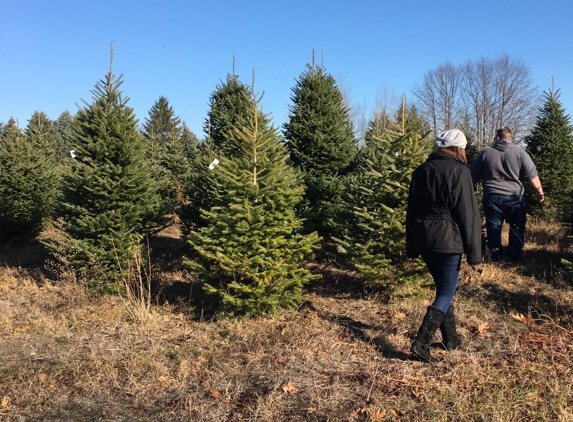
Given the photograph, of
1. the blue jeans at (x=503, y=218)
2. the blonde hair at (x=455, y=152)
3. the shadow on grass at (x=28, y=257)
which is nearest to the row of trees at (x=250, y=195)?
the shadow on grass at (x=28, y=257)

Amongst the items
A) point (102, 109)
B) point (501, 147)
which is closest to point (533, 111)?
point (501, 147)

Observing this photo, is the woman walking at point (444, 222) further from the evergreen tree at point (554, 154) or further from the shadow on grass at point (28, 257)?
the evergreen tree at point (554, 154)

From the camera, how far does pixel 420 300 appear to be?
17.1ft

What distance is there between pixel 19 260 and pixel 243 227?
685cm

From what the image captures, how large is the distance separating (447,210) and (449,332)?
1.10 meters

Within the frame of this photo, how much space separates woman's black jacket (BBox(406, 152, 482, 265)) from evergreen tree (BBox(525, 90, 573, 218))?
8.06m

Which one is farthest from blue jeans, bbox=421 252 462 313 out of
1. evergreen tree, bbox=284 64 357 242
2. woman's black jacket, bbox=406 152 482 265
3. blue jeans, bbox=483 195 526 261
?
evergreen tree, bbox=284 64 357 242

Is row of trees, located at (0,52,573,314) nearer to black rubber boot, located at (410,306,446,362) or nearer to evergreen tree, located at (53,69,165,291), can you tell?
evergreen tree, located at (53,69,165,291)

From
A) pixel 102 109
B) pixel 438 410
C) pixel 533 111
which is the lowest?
pixel 438 410

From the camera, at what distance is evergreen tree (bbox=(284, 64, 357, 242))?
8.59 metres

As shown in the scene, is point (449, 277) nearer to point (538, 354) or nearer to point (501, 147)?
point (538, 354)

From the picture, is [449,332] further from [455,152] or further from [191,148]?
[191,148]

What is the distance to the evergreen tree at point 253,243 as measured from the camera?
16.1ft

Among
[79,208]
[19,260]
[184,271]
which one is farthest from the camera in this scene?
[19,260]
